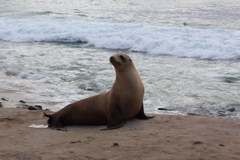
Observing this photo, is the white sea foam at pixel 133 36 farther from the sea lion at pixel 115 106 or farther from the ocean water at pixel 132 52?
the sea lion at pixel 115 106

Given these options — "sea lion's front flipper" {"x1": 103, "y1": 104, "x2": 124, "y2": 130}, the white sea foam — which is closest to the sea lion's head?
"sea lion's front flipper" {"x1": 103, "y1": 104, "x2": 124, "y2": 130}

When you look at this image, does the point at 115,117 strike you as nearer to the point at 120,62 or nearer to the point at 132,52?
the point at 120,62

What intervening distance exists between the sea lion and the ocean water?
1.48m

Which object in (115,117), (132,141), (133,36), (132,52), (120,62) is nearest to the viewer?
(132,141)

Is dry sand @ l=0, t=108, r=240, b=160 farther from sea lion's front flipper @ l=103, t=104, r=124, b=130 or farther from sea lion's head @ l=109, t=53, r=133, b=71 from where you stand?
sea lion's head @ l=109, t=53, r=133, b=71

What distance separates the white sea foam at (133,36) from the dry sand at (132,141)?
9007 mm

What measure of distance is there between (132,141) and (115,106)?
4.44ft

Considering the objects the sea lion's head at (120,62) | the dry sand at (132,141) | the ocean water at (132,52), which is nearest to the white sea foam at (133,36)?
the ocean water at (132,52)

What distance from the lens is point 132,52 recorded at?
16.3 metres

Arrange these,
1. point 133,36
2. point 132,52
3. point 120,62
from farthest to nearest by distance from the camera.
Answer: point 133,36 → point 132,52 → point 120,62

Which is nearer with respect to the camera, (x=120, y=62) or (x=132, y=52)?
(x=120, y=62)

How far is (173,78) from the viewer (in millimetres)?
10875

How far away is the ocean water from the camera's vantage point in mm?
9102

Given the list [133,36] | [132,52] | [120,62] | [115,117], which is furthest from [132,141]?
[133,36]
